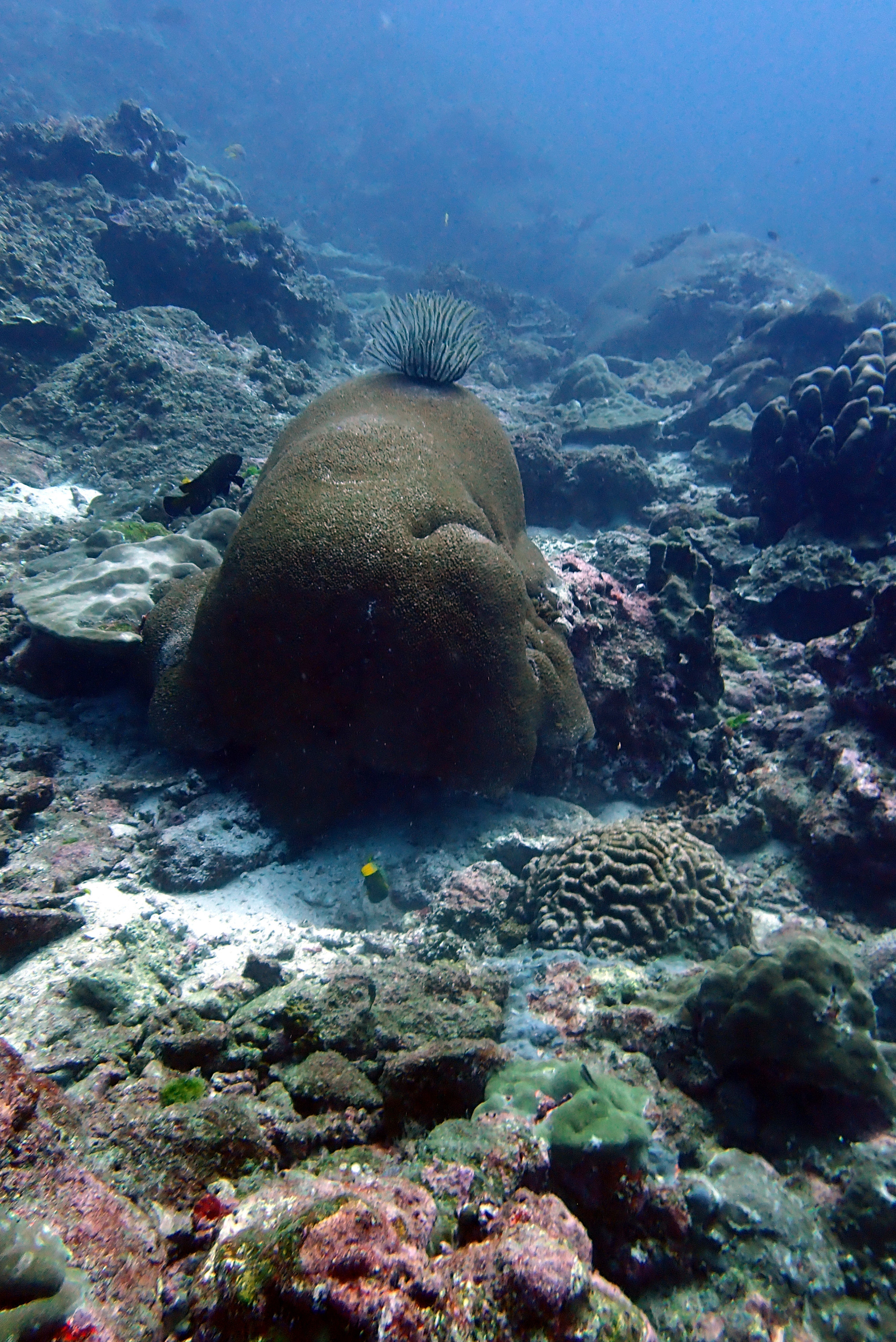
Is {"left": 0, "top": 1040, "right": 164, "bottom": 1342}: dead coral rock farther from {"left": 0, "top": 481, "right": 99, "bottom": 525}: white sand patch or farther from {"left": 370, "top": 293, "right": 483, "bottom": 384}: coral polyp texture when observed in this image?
{"left": 0, "top": 481, "right": 99, "bottom": 525}: white sand patch

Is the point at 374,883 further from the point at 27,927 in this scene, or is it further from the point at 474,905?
the point at 27,927

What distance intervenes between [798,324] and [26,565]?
15193mm

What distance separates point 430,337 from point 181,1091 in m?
5.72

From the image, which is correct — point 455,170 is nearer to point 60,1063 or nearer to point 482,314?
point 482,314

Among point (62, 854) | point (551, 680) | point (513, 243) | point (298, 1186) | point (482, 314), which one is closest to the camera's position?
point (298, 1186)

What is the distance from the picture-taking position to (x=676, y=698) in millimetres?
5758

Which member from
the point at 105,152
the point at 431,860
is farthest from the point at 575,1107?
the point at 105,152

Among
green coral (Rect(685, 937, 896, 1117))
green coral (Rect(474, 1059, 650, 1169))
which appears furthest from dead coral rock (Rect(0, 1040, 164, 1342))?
green coral (Rect(685, 937, 896, 1117))

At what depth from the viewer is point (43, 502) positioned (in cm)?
758

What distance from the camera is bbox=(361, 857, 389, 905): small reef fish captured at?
4250mm

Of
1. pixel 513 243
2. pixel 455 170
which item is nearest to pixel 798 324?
pixel 513 243

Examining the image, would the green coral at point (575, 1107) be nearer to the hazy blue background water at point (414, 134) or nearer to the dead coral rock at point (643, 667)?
the dead coral rock at point (643, 667)

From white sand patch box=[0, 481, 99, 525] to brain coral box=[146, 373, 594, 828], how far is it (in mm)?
3621

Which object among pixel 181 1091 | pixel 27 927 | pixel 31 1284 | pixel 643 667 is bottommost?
pixel 27 927
